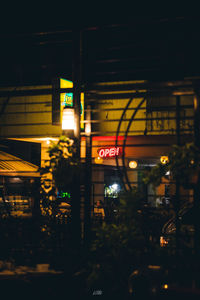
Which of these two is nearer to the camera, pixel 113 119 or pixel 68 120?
pixel 68 120

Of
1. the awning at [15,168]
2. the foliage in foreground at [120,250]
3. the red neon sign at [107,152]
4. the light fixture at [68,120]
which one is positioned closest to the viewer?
the foliage in foreground at [120,250]

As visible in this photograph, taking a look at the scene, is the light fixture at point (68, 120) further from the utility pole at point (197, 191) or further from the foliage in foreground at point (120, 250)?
the utility pole at point (197, 191)

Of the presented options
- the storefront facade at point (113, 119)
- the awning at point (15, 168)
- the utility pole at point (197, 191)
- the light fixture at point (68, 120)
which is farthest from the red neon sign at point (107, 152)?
the utility pole at point (197, 191)

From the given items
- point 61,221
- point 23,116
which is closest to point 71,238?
point 61,221

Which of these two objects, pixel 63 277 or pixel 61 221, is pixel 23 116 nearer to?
pixel 61 221

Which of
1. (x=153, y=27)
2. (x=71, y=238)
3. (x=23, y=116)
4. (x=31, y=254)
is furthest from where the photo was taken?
(x=23, y=116)

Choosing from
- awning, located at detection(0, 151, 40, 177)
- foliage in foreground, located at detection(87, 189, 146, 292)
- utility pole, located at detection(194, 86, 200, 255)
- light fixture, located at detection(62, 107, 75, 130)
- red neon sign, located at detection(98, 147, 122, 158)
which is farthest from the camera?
red neon sign, located at detection(98, 147, 122, 158)

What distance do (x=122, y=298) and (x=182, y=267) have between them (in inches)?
36.1

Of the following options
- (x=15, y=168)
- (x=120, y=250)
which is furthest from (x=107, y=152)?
(x=120, y=250)

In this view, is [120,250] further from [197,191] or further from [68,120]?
[68,120]

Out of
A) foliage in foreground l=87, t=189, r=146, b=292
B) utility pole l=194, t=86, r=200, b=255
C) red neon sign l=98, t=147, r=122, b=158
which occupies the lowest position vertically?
foliage in foreground l=87, t=189, r=146, b=292

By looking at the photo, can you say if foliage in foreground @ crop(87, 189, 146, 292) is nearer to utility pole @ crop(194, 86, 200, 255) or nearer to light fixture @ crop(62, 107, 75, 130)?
utility pole @ crop(194, 86, 200, 255)

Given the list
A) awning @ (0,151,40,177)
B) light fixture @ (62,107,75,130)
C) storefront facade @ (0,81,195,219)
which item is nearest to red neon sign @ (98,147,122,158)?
storefront facade @ (0,81,195,219)

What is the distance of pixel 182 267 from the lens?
18.1 feet
